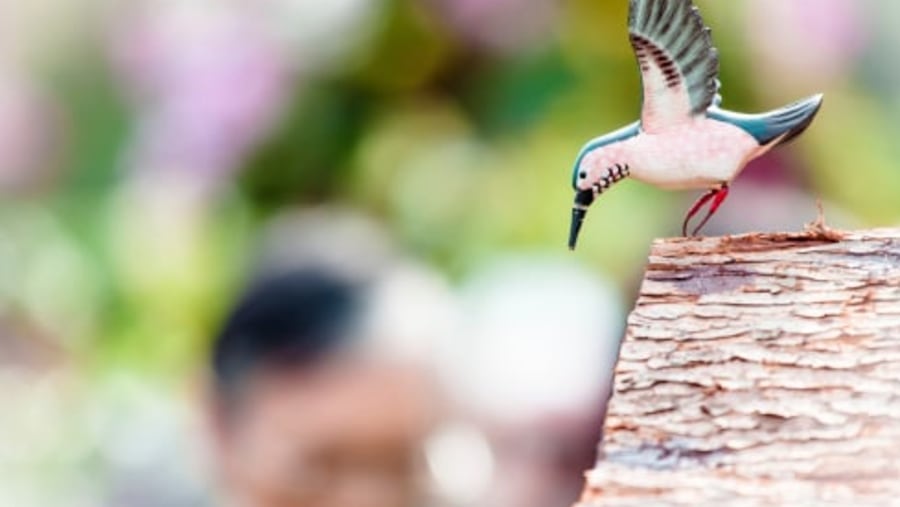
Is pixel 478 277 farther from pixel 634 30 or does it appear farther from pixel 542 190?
pixel 634 30

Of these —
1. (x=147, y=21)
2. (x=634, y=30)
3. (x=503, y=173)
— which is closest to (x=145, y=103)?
(x=147, y=21)

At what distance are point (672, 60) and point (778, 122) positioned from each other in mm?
58

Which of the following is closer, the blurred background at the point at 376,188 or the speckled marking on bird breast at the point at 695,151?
the speckled marking on bird breast at the point at 695,151

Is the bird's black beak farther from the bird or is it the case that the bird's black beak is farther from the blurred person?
the blurred person

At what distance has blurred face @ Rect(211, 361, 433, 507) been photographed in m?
1.47

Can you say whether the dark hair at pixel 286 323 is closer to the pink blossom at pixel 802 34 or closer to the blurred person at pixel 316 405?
the blurred person at pixel 316 405

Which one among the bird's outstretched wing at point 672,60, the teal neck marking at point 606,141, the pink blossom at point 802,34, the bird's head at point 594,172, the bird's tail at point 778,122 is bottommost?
the pink blossom at point 802,34

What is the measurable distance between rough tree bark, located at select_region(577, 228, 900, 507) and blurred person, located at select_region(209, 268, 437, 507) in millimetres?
713

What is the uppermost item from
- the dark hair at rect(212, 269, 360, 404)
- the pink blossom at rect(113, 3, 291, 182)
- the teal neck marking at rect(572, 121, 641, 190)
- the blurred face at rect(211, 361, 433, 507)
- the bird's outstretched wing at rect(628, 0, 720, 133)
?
the bird's outstretched wing at rect(628, 0, 720, 133)

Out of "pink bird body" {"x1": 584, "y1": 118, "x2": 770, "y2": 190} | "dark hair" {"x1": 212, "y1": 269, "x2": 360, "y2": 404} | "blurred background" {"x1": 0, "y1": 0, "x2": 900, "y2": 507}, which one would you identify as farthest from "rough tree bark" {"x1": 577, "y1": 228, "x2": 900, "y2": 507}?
"dark hair" {"x1": 212, "y1": 269, "x2": 360, "y2": 404}

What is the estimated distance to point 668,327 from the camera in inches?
30.1

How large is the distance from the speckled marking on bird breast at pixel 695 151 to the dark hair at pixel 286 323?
721mm

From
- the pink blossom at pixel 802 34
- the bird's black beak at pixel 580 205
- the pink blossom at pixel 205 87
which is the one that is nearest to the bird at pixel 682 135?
the bird's black beak at pixel 580 205

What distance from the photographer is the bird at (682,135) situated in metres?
0.80
